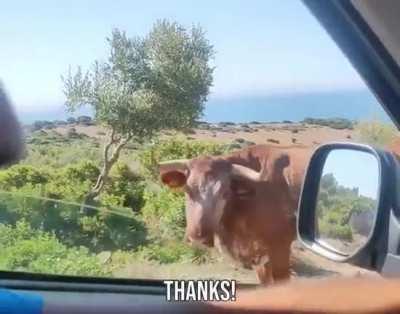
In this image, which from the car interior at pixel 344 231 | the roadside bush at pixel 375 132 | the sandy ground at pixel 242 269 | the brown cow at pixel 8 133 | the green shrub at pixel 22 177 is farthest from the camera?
the green shrub at pixel 22 177

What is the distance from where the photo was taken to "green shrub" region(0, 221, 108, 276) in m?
1.45

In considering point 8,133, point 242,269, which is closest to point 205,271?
point 242,269

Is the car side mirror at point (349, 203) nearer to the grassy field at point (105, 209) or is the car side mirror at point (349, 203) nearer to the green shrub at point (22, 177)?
the grassy field at point (105, 209)

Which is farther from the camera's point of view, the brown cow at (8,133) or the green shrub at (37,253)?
the green shrub at (37,253)

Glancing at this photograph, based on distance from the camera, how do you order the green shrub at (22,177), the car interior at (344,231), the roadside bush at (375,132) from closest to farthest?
the car interior at (344,231) < the roadside bush at (375,132) < the green shrub at (22,177)

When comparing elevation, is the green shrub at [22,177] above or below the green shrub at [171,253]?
above

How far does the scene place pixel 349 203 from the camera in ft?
4.25

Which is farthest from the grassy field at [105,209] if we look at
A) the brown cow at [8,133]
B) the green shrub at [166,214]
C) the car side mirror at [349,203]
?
the brown cow at [8,133]

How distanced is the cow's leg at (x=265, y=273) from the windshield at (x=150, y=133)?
0.01 m

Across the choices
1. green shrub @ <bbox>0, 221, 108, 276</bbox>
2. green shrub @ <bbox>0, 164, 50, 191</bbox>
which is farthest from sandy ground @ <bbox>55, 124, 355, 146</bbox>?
green shrub @ <bbox>0, 221, 108, 276</bbox>

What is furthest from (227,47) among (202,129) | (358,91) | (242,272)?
(242,272)

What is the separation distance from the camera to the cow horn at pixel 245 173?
1409 mm

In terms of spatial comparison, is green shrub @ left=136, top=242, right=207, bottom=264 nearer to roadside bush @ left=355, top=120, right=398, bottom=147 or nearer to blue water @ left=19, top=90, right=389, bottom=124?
blue water @ left=19, top=90, right=389, bottom=124

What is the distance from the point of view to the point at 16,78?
1.43 meters
